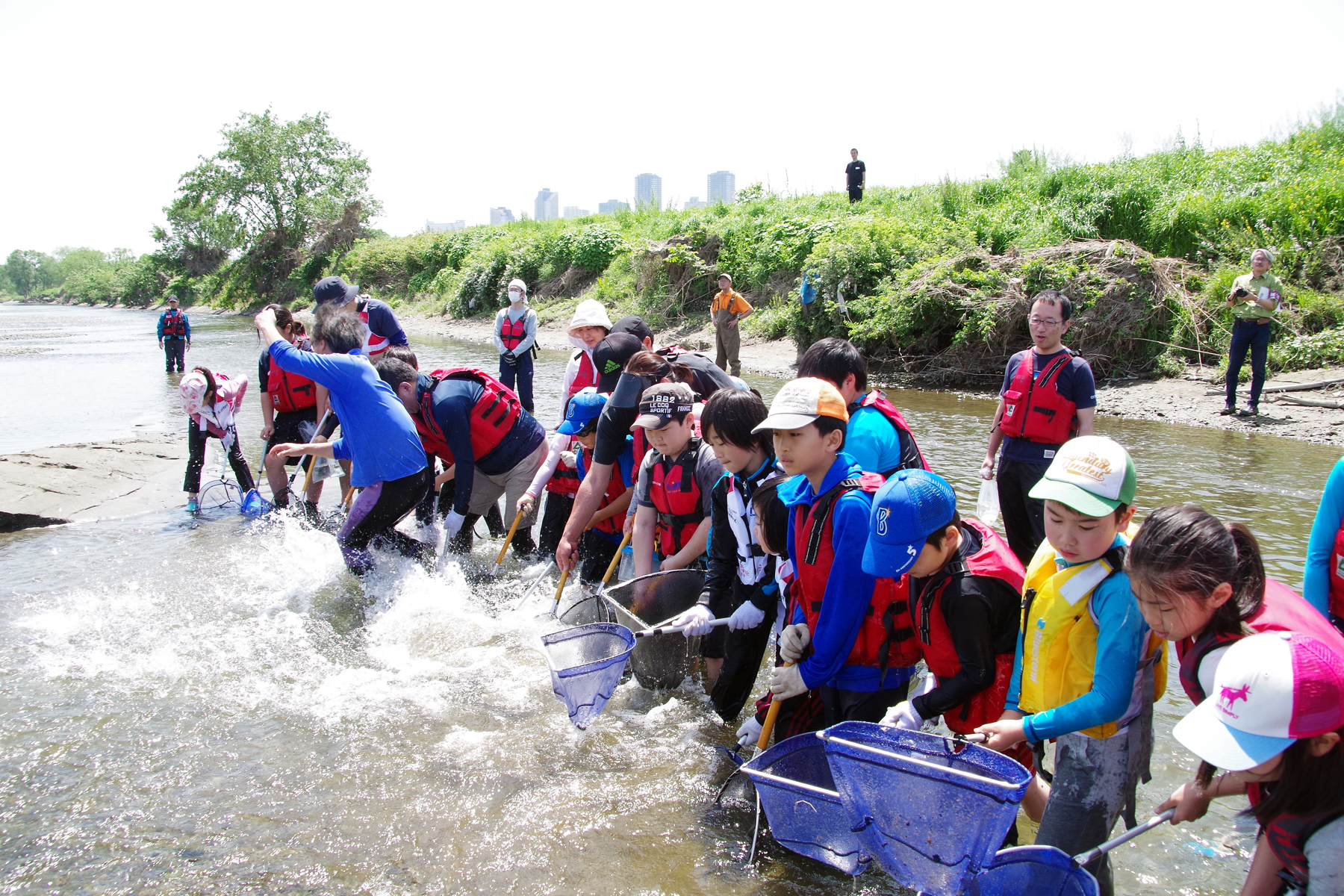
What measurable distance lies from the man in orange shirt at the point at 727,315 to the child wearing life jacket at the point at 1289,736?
42.7ft

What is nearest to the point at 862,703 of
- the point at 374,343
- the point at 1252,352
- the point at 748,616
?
the point at 748,616

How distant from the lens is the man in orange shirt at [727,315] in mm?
14438

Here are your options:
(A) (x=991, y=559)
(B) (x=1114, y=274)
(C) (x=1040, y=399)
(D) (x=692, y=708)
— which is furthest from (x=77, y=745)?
(B) (x=1114, y=274)

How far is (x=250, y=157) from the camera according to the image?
51.2m

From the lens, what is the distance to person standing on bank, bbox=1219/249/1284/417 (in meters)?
9.38

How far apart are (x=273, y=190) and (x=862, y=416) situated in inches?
2248

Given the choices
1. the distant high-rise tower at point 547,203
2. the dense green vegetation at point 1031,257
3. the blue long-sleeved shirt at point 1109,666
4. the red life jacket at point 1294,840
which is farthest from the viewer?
the distant high-rise tower at point 547,203

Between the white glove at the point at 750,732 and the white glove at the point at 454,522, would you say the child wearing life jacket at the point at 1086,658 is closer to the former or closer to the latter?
the white glove at the point at 750,732

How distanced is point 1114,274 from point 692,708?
11120 mm

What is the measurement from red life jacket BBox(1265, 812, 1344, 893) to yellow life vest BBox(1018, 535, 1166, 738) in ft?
1.46

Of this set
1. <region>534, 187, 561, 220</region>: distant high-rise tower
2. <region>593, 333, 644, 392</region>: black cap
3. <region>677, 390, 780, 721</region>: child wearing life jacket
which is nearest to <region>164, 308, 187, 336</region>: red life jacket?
<region>593, 333, 644, 392</region>: black cap

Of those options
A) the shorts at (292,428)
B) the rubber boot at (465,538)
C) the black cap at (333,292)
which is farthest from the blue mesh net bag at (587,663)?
the shorts at (292,428)

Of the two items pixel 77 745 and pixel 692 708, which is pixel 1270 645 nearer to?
pixel 692 708

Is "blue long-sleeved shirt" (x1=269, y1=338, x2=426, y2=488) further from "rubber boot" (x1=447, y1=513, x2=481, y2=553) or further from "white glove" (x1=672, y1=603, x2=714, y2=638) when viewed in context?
"white glove" (x1=672, y1=603, x2=714, y2=638)
